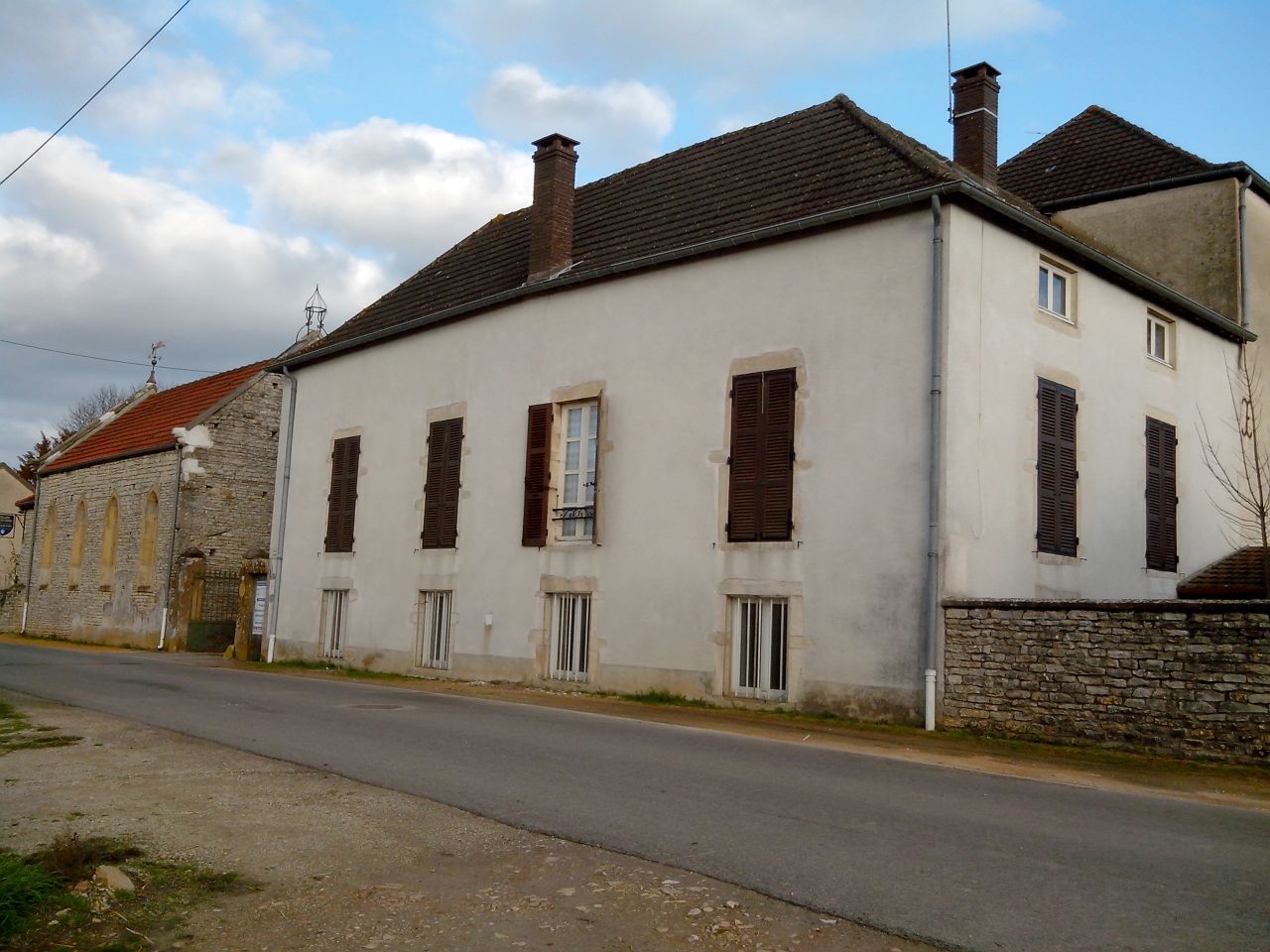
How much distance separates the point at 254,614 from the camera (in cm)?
2378

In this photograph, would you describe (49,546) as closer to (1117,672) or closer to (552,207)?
(552,207)

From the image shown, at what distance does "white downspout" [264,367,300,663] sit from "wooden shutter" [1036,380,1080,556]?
50.1 feet

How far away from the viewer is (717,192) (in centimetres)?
1714

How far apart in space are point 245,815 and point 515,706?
282 inches

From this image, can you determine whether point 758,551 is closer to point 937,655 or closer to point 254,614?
point 937,655

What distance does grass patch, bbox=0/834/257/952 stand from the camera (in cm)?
455

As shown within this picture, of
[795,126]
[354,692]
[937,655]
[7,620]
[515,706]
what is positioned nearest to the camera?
[937,655]

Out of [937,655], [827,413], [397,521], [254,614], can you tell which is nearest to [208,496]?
[254,614]

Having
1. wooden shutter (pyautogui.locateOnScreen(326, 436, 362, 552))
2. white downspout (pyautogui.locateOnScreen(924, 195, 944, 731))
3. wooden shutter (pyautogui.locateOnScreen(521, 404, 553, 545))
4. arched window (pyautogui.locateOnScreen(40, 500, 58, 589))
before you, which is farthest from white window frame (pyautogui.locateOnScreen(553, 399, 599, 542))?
arched window (pyautogui.locateOnScreen(40, 500, 58, 589))

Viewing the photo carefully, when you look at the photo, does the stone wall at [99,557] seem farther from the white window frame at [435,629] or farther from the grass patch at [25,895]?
the grass patch at [25,895]

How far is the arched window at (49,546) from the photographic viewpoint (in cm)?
3583

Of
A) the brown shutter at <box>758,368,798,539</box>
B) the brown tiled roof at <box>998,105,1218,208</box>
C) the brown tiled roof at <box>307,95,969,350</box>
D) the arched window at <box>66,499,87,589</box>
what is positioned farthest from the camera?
the arched window at <box>66,499,87,589</box>

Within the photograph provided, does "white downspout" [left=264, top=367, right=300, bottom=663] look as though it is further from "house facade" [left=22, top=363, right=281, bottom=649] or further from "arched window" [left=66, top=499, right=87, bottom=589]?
"arched window" [left=66, top=499, right=87, bottom=589]

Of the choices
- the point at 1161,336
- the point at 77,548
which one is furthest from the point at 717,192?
the point at 77,548
